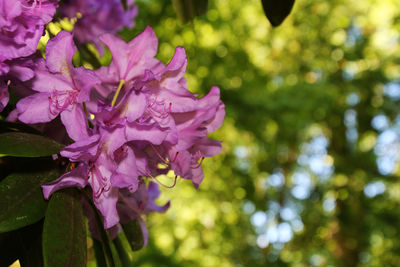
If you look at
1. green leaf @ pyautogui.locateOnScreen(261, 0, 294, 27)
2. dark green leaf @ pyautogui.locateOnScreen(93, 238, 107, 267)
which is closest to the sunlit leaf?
dark green leaf @ pyautogui.locateOnScreen(93, 238, 107, 267)

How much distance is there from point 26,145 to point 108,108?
78 millimetres

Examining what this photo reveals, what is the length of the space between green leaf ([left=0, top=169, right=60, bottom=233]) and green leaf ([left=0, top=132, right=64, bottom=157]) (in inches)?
1.2

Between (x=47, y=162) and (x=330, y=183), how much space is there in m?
7.04

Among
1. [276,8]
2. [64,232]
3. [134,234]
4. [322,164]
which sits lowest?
[322,164]

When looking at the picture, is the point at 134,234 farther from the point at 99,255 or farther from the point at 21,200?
the point at 21,200

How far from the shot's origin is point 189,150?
0.48 meters

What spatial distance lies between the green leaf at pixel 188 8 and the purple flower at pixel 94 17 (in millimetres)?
170

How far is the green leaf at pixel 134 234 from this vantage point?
1.77ft

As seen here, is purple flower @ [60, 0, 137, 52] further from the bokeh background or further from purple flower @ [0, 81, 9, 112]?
the bokeh background

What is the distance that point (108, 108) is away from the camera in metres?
0.40

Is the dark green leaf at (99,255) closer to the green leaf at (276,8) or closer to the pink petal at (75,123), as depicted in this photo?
the pink petal at (75,123)

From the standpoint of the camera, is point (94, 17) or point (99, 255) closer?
point (99, 255)

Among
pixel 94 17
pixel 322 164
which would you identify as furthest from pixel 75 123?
pixel 322 164

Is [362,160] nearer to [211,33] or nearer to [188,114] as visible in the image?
[211,33]
